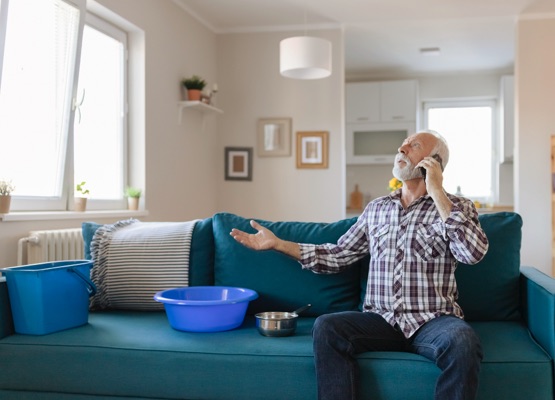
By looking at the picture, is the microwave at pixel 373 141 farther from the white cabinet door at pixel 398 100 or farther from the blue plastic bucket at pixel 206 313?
the blue plastic bucket at pixel 206 313

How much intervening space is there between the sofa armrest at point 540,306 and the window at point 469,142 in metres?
5.57

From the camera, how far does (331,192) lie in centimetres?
581

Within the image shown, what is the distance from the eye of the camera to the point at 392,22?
5.64 meters

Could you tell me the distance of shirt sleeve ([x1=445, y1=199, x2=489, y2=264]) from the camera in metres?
2.03

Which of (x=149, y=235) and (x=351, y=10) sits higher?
(x=351, y=10)

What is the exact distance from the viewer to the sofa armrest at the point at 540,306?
6.40ft

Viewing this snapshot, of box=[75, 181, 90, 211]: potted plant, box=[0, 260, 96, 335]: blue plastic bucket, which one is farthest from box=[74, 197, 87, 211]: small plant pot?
box=[0, 260, 96, 335]: blue plastic bucket

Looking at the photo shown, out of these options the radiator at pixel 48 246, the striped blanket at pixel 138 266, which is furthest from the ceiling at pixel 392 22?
the striped blanket at pixel 138 266

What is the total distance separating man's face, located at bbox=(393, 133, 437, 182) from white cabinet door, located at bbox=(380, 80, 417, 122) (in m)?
5.19

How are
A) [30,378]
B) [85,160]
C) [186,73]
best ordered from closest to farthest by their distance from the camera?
[30,378]
[85,160]
[186,73]

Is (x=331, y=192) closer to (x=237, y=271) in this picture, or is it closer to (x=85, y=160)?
(x=85, y=160)

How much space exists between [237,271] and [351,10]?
137 inches

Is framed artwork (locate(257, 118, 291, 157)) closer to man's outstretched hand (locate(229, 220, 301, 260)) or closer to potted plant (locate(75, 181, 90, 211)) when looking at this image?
potted plant (locate(75, 181, 90, 211))

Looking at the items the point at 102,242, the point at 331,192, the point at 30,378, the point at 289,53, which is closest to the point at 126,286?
the point at 102,242
